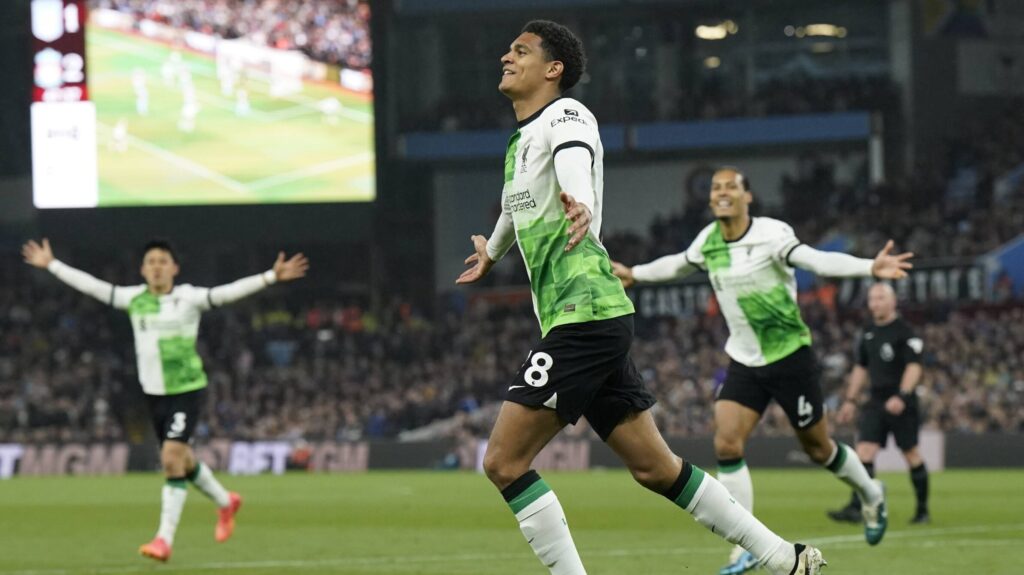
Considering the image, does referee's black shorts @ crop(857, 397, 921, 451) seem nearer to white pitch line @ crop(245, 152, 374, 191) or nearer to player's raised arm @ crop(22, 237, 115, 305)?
player's raised arm @ crop(22, 237, 115, 305)

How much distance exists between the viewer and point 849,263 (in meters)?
10.1

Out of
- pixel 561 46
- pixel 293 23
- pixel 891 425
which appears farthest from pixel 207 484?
pixel 293 23

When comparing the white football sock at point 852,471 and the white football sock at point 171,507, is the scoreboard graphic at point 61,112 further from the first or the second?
the white football sock at point 852,471

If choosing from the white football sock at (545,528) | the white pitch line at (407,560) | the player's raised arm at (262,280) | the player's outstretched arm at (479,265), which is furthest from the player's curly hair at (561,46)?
the player's raised arm at (262,280)

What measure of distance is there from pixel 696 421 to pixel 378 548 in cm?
2048

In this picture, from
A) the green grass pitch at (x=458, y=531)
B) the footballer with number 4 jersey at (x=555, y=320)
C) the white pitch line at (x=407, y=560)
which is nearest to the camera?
the footballer with number 4 jersey at (x=555, y=320)

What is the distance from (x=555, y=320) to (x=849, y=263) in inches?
127

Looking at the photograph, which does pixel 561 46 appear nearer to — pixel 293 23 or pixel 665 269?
pixel 665 269

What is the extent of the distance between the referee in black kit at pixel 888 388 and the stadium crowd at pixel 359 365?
15.2 meters

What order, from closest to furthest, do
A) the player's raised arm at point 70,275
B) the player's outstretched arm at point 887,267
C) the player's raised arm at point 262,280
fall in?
the player's outstretched arm at point 887,267, the player's raised arm at point 262,280, the player's raised arm at point 70,275

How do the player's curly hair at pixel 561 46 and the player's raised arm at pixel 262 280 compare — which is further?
the player's raised arm at pixel 262 280

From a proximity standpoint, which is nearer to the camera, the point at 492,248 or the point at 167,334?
the point at 492,248

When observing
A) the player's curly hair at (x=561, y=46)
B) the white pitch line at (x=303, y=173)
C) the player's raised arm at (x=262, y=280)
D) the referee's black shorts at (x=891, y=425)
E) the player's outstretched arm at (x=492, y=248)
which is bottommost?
the referee's black shorts at (x=891, y=425)

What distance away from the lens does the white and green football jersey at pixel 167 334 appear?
570 inches
